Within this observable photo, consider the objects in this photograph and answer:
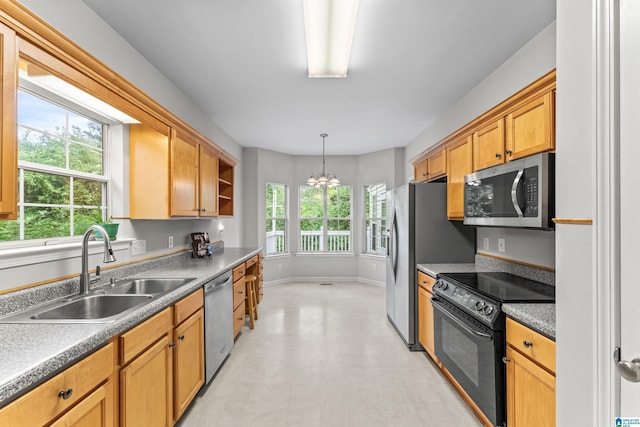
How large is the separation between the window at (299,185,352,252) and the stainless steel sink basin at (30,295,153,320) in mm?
4899

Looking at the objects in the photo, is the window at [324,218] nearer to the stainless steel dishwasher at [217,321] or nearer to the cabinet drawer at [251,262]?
the cabinet drawer at [251,262]

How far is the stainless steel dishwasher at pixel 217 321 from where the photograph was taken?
2.53m

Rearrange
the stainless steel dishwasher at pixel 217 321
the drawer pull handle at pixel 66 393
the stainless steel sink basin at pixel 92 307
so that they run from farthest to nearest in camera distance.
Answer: the stainless steel dishwasher at pixel 217 321, the stainless steel sink basin at pixel 92 307, the drawer pull handle at pixel 66 393

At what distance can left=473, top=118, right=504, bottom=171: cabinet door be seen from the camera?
239 centimetres

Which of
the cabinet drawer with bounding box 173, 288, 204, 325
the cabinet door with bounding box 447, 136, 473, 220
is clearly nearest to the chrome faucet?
the cabinet drawer with bounding box 173, 288, 204, 325

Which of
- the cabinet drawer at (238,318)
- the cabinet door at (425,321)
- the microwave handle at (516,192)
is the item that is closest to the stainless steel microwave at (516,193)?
the microwave handle at (516,192)

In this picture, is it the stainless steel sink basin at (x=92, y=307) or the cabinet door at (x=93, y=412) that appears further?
the stainless steel sink basin at (x=92, y=307)

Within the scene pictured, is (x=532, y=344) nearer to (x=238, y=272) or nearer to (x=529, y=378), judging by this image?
(x=529, y=378)

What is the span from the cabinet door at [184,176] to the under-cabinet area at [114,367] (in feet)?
2.46

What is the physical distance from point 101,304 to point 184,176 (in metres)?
1.35

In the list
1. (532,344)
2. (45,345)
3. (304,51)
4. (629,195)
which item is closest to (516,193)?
(532,344)

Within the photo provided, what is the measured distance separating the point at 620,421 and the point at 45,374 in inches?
69.8

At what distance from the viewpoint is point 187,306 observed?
2.15 meters

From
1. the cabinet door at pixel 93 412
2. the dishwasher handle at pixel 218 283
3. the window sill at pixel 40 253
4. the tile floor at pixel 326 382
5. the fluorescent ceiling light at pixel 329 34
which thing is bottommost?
the tile floor at pixel 326 382
